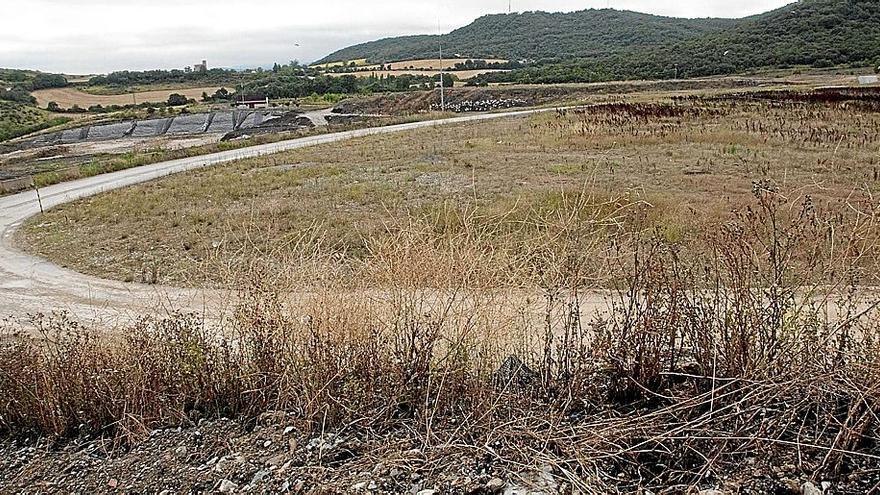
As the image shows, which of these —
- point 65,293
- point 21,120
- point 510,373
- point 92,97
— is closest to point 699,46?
point 21,120

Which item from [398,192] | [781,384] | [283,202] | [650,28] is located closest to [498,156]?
[398,192]

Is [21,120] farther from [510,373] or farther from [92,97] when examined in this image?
[510,373]

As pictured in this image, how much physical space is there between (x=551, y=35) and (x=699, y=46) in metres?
60.0

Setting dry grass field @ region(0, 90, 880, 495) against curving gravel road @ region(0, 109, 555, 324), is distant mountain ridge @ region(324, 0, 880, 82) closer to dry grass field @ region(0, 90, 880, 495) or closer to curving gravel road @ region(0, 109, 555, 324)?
curving gravel road @ region(0, 109, 555, 324)

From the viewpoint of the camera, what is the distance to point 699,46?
82.1 m

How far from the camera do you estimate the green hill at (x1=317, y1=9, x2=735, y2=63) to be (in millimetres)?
124688

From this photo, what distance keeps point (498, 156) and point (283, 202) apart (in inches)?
331

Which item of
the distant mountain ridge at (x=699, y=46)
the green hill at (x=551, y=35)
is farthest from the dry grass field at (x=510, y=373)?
the green hill at (x=551, y=35)

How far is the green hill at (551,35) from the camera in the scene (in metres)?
125

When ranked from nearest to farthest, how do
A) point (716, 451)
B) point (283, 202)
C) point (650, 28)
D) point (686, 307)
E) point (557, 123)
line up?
point (716, 451), point (686, 307), point (283, 202), point (557, 123), point (650, 28)

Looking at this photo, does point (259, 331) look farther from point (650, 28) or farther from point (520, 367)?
point (650, 28)

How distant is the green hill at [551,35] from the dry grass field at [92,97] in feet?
176

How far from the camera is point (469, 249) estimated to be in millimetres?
4543

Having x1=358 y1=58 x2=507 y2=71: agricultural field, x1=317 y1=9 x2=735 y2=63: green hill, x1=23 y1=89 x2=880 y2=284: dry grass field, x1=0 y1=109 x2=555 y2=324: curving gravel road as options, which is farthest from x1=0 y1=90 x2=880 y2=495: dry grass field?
x1=317 y1=9 x2=735 y2=63: green hill
